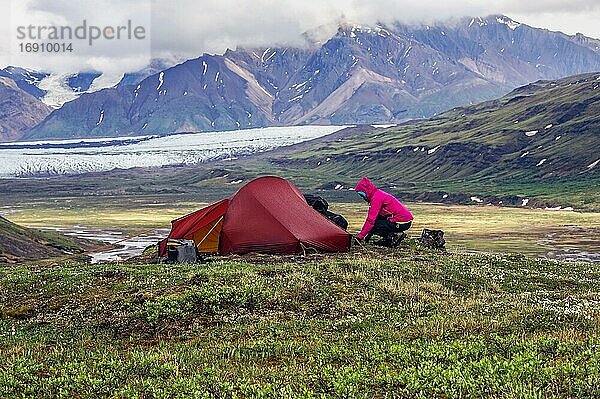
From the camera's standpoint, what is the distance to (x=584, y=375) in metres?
13.2

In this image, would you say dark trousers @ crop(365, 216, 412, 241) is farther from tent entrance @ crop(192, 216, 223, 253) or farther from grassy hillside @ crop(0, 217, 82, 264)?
grassy hillside @ crop(0, 217, 82, 264)

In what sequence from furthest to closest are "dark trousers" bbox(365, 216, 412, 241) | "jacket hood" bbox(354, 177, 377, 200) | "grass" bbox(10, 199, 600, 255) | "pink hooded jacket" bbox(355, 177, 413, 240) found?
"grass" bbox(10, 199, 600, 255), "dark trousers" bbox(365, 216, 412, 241), "jacket hood" bbox(354, 177, 377, 200), "pink hooded jacket" bbox(355, 177, 413, 240)

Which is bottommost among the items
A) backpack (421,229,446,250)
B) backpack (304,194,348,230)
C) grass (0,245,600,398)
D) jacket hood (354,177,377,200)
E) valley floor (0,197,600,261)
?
valley floor (0,197,600,261)

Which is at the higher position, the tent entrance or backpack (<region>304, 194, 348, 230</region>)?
backpack (<region>304, 194, 348, 230</region>)

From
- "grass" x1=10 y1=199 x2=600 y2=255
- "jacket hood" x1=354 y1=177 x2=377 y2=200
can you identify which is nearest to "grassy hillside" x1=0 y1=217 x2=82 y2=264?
"grass" x1=10 y1=199 x2=600 y2=255

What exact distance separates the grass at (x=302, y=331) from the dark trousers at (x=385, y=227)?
16.8 feet

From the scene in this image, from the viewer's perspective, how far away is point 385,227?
34.7 metres

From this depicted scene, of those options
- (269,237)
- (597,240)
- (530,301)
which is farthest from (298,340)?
(597,240)

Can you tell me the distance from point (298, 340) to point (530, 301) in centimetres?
911

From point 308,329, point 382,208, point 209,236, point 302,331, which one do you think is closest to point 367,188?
point 382,208

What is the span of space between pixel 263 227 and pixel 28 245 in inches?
2373

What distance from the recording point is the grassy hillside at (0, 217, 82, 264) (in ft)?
251

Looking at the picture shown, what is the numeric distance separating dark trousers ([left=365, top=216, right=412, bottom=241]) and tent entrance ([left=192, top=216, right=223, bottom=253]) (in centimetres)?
781

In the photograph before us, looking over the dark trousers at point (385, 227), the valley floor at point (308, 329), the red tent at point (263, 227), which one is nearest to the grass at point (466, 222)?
the dark trousers at point (385, 227)
